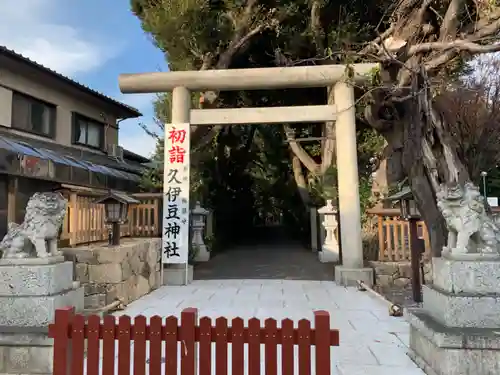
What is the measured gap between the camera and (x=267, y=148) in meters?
18.4

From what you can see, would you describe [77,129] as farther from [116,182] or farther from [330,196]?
[330,196]

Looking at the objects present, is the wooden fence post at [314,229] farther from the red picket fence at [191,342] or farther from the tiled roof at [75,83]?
the red picket fence at [191,342]

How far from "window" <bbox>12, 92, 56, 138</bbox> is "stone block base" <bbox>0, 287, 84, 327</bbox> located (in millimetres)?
8521

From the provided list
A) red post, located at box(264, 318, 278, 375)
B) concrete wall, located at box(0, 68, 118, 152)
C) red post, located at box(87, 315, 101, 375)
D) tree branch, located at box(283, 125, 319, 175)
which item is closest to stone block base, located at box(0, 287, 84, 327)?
red post, located at box(87, 315, 101, 375)

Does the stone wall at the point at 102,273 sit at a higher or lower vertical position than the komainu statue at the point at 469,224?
lower

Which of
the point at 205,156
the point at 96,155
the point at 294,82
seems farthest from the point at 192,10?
the point at 96,155

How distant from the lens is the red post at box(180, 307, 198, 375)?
2.89 meters

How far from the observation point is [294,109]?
30.4 ft

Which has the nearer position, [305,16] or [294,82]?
[294,82]

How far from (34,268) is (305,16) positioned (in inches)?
398

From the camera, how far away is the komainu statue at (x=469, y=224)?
11.3 feet

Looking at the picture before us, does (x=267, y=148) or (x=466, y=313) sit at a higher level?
(x=267, y=148)

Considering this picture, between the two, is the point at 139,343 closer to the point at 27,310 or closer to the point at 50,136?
the point at 27,310

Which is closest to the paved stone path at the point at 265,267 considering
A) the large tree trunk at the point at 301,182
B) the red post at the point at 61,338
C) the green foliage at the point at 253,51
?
the green foliage at the point at 253,51
